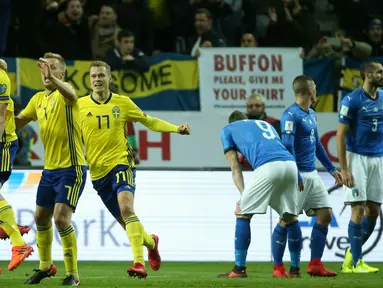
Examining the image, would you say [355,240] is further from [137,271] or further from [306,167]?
[137,271]

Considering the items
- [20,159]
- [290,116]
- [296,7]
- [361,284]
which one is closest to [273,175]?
[290,116]

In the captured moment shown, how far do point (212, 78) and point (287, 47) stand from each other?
1.38 metres

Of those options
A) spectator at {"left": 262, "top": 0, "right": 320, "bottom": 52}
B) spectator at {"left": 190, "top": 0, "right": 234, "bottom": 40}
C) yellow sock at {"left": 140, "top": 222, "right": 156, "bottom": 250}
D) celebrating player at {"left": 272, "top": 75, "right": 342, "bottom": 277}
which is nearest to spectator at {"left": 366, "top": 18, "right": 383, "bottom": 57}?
spectator at {"left": 262, "top": 0, "right": 320, "bottom": 52}

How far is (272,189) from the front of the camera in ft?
33.9

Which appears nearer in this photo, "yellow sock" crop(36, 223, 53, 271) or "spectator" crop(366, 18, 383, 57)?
"yellow sock" crop(36, 223, 53, 271)

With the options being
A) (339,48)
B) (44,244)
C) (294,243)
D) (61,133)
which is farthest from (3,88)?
(339,48)

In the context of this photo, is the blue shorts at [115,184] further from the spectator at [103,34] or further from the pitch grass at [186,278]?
the spectator at [103,34]

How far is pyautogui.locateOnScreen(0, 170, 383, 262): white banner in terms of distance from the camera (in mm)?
13844

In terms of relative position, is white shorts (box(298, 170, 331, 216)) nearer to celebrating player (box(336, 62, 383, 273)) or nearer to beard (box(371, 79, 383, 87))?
celebrating player (box(336, 62, 383, 273))

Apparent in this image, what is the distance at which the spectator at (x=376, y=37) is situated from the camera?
17.7m

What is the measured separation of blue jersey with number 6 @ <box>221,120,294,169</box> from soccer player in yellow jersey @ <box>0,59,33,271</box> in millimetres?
2216

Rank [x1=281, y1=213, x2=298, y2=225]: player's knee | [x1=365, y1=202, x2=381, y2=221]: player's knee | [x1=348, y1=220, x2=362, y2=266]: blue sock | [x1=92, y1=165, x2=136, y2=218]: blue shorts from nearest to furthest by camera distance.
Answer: [x1=92, y1=165, x2=136, y2=218]: blue shorts
[x1=281, y1=213, x2=298, y2=225]: player's knee
[x1=348, y1=220, x2=362, y2=266]: blue sock
[x1=365, y1=202, x2=381, y2=221]: player's knee

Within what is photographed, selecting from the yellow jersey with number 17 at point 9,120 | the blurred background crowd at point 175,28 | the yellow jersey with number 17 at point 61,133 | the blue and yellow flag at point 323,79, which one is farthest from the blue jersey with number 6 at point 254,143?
the blue and yellow flag at point 323,79

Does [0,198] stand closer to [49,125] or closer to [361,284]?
[49,125]
